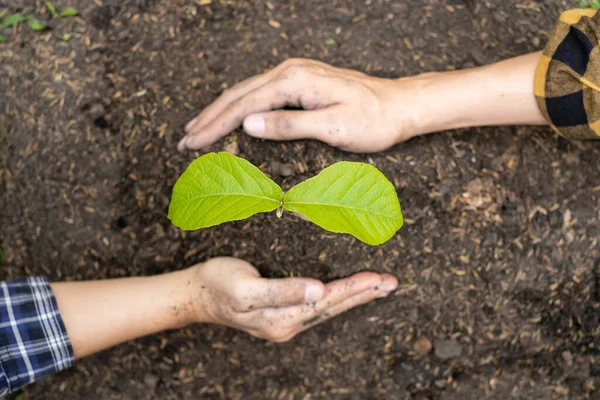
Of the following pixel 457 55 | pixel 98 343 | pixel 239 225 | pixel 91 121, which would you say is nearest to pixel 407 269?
pixel 239 225

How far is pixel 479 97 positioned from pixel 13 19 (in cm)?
151

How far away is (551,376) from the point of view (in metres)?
1.80

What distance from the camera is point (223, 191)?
1055 millimetres

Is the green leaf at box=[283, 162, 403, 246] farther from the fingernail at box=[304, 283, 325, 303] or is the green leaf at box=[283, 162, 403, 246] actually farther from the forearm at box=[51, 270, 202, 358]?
the forearm at box=[51, 270, 202, 358]

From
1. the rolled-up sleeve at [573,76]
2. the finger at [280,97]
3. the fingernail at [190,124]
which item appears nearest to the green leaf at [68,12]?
the fingernail at [190,124]

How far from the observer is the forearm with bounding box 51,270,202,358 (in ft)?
5.26

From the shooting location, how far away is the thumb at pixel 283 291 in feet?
5.05

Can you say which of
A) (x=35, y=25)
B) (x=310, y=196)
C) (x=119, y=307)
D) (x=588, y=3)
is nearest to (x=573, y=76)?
(x=588, y=3)

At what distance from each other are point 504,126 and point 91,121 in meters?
1.30

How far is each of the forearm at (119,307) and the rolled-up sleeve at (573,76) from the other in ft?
3.57

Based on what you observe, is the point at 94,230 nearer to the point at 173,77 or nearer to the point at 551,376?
the point at 173,77

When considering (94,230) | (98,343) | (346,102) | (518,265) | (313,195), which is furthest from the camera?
(94,230)

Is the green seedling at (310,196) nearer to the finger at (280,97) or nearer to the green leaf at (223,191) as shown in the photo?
the green leaf at (223,191)

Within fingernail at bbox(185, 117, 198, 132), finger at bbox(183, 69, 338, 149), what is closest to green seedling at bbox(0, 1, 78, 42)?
fingernail at bbox(185, 117, 198, 132)
